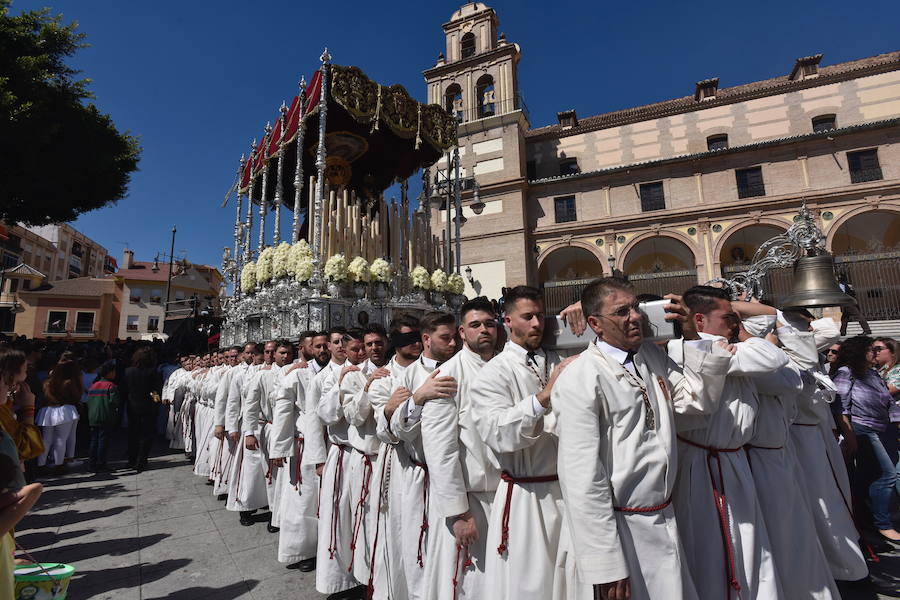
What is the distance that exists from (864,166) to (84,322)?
54.6 metres

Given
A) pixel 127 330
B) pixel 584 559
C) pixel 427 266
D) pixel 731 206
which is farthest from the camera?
pixel 127 330

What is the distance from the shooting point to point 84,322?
131 feet

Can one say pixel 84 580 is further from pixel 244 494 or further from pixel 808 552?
pixel 808 552

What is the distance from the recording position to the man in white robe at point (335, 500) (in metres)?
3.76

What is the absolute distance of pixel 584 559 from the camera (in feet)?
6.21

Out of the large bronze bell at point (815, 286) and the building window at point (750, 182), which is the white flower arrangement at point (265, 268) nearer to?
the large bronze bell at point (815, 286)

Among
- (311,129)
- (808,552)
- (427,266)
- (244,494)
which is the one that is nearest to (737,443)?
(808,552)

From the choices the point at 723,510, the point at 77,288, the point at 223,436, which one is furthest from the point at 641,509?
the point at 77,288

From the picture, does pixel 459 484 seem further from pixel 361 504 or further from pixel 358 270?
pixel 358 270

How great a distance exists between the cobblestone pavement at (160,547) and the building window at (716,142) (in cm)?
2120

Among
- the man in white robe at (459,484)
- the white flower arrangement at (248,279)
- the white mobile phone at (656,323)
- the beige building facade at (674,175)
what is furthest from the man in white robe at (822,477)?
the beige building facade at (674,175)

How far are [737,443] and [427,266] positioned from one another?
1034 cm

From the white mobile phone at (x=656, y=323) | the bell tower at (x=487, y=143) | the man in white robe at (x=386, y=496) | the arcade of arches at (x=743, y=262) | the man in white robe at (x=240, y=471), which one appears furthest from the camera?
the bell tower at (x=487, y=143)

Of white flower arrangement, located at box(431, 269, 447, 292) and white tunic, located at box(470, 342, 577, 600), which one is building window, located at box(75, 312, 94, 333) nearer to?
white flower arrangement, located at box(431, 269, 447, 292)
